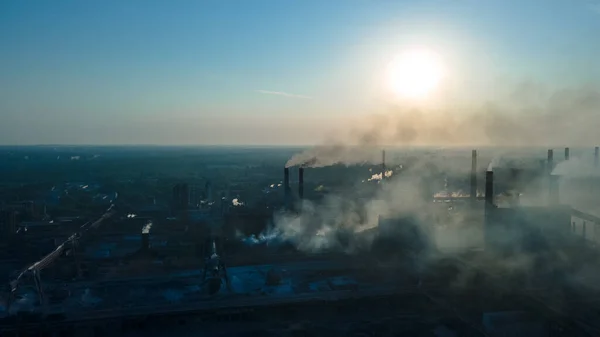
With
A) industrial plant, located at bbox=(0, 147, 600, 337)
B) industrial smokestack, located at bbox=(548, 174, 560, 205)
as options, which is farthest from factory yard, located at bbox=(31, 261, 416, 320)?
industrial smokestack, located at bbox=(548, 174, 560, 205)

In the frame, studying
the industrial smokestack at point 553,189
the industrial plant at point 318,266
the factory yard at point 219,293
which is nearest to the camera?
the industrial plant at point 318,266

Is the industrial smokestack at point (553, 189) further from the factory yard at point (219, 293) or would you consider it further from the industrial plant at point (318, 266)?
the factory yard at point (219, 293)

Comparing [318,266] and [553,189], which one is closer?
[318,266]

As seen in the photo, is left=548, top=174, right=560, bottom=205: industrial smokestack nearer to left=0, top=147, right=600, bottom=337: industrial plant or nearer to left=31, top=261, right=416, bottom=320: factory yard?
left=0, top=147, right=600, bottom=337: industrial plant

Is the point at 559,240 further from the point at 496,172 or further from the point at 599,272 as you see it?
the point at 496,172

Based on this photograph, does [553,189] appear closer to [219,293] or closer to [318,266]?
[318,266]

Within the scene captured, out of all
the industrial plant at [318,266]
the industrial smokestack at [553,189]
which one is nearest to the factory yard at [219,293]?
the industrial plant at [318,266]

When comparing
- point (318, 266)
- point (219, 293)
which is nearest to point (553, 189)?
point (318, 266)

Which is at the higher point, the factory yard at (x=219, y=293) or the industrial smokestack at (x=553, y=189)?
the industrial smokestack at (x=553, y=189)
